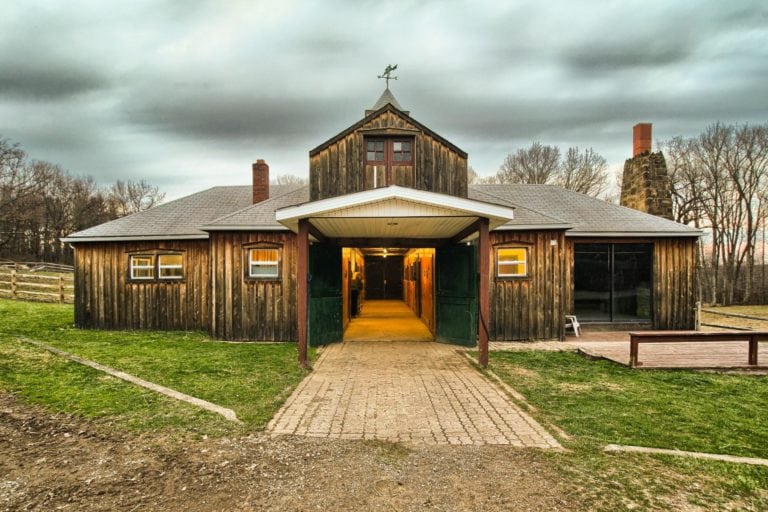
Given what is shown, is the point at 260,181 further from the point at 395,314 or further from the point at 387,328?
the point at 395,314

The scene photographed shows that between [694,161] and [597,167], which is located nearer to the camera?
[694,161]

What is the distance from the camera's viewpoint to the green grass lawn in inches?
192

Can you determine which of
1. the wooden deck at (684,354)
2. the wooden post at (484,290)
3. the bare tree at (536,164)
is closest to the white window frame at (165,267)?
the wooden post at (484,290)

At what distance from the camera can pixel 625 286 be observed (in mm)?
12070

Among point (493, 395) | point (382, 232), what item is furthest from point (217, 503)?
point (382, 232)

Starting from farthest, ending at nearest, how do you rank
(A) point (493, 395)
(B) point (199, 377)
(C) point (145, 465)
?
(B) point (199, 377), (A) point (493, 395), (C) point (145, 465)

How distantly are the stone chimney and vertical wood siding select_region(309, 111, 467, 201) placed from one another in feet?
25.5

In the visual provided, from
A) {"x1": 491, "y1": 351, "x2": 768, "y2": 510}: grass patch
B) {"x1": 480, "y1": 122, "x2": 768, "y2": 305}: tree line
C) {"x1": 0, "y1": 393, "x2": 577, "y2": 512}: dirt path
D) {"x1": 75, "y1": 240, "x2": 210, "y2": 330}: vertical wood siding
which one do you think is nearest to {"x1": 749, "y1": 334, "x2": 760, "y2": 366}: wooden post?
{"x1": 491, "y1": 351, "x2": 768, "y2": 510}: grass patch

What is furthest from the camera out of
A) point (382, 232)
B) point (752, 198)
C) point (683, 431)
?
point (752, 198)

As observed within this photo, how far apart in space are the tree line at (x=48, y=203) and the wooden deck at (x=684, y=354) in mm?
38805

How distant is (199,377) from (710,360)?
31.1 feet

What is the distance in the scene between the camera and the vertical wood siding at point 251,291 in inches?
422

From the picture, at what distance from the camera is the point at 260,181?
13031mm

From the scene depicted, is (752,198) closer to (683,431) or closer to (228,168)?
(683,431)
